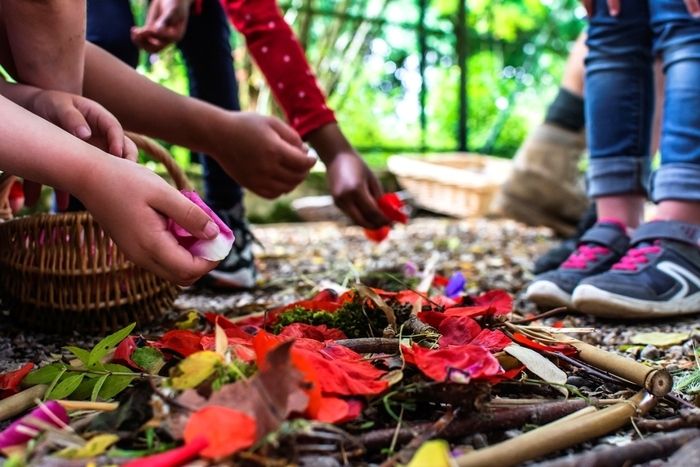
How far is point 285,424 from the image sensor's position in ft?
2.01

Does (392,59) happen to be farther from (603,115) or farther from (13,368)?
(13,368)

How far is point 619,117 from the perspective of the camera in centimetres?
164

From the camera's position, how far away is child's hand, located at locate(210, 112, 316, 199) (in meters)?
1.34

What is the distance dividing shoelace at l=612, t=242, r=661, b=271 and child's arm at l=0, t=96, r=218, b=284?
36.4 inches

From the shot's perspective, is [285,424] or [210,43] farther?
[210,43]

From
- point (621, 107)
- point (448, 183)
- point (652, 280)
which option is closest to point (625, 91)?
point (621, 107)

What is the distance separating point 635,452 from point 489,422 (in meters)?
0.14

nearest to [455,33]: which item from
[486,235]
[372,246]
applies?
[486,235]

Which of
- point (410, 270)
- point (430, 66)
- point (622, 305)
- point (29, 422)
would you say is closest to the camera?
point (29, 422)

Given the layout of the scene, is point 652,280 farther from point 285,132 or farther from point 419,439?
point 419,439

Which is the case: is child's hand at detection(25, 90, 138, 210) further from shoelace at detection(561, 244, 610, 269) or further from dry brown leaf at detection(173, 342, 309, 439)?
shoelace at detection(561, 244, 610, 269)

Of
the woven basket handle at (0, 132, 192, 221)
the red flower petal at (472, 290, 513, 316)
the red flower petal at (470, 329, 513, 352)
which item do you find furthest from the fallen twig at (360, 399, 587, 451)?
the woven basket handle at (0, 132, 192, 221)

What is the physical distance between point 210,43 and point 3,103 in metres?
1.21

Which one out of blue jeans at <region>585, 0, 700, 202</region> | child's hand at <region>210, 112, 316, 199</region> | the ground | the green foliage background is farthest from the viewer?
the green foliage background
